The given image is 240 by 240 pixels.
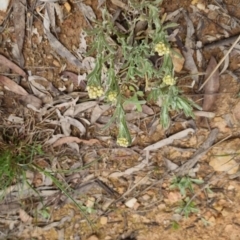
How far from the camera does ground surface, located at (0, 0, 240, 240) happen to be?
1915 millimetres

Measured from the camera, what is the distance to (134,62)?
176 cm

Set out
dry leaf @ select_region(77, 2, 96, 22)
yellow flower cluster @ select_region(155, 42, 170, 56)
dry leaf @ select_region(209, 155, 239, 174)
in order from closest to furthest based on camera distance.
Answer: yellow flower cluster @ select_region(155, 42, 170, 56)
dry leaf @ select_region(77, 2, 96, 22)
dry leaf @ select_region(209, 155, 239, 174)

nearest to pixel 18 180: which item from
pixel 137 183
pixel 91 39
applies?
pixel 137 183

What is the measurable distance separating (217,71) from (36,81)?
26.8 inches

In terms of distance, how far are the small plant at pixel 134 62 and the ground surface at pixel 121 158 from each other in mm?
118

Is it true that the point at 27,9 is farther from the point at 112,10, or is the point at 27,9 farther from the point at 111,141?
the point at 111,141

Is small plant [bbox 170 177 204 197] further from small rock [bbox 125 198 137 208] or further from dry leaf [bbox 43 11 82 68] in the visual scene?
dry leaf [bbox 43 11 82 68]

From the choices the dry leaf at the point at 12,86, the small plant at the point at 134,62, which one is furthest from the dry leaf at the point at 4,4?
the small plant at the point at 134,62

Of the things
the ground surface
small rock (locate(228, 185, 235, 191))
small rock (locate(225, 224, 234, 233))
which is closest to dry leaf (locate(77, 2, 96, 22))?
the ground surface

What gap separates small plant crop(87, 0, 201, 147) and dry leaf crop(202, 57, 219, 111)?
0.08m

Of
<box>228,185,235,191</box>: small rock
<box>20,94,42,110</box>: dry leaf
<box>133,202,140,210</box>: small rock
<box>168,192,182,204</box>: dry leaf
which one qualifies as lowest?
<box>133,202,140,210</box>: small rock

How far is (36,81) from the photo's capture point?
1.98 meters

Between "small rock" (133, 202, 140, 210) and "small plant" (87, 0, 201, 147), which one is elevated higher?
"small plant" (87, 0, 201, 147)

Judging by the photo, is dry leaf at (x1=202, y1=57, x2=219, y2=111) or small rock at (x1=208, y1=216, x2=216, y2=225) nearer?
dry leaf at (x1=202, y1=57, x2=219, y2=111)
